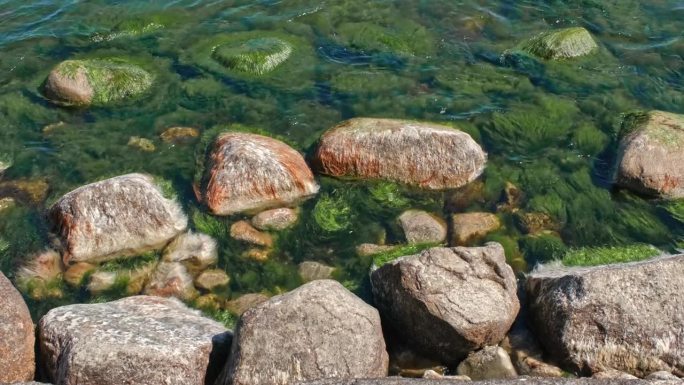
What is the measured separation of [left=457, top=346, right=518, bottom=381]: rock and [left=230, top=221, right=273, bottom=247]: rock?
129 inches

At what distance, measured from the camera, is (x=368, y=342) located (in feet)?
24.2

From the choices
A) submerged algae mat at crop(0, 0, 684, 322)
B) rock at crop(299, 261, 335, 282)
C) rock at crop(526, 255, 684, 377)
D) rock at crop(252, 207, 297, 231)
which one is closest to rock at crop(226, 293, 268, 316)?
submerged algae mat at crop(0, 0, 684, 322)

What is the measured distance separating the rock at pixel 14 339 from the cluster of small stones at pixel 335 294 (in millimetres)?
14

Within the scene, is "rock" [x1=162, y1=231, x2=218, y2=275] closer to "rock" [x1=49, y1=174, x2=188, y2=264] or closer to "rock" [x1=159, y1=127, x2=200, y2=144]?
"rock" [x1=49, y1=174, x2=188, y2=264]

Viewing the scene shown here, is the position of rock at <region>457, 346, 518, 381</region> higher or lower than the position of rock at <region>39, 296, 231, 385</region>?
lower

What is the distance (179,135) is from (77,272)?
3290 millimetres

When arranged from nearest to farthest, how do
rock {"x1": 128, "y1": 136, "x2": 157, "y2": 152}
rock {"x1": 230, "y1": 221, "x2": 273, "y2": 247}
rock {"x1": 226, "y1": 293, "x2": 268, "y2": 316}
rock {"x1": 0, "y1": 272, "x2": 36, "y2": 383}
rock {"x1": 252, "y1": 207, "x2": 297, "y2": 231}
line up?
rock {"x1": 0, "y1": 272, "x2": 36, "y2": 383}
rock {"x1": 226, "y1": 293, "x2": 268, "y2": 316}
rock {"x1": 230, "y1": 221, "x2": 273, "y2": 247}
rock {"x1": 252, "y1": 207, "x2": 297, "y2": 231}
rock {"x1": 128, "y1": 136, "x2": 157, "y2": 152}

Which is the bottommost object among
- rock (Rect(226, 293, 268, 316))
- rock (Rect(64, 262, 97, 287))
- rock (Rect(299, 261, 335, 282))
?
rock (Rect(226, 293, 268, 316))

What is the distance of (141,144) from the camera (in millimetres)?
11766

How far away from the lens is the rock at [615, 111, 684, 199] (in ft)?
34.2

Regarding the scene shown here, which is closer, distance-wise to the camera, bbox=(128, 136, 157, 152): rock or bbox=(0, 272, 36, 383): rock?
bbox=(0, 272, 36, 383): rock

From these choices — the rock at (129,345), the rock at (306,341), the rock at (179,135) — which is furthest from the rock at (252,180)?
the rock at (306,341)

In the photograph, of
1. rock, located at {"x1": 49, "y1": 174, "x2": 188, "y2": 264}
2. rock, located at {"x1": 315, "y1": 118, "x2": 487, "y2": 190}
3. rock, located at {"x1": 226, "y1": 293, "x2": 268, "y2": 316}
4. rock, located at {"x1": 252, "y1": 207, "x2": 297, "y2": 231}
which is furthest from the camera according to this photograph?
rock, located at {"x1": 315, "y1": 118, "x2": 487, "y2": 190}

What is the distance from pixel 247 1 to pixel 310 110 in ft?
16.1
